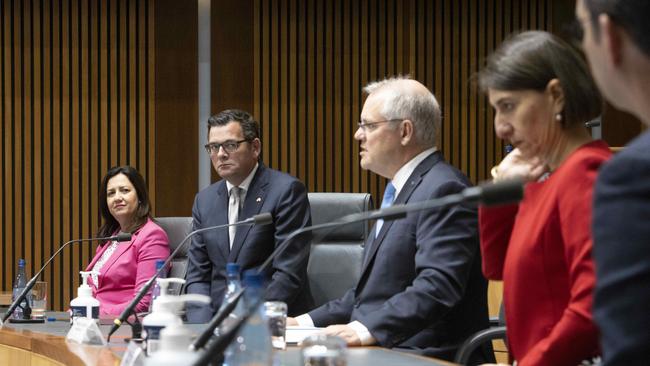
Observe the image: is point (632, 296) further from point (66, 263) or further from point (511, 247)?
point (66, 263)

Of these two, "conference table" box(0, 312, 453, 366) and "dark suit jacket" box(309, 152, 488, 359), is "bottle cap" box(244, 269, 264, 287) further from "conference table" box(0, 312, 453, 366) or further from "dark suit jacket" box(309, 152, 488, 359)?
"dark suit jacket" box(309, 152, 488, 359)

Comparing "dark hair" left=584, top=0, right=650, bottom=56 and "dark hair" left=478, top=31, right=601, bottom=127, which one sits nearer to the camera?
"dark hair" left=584, top=0, right=650, bottom=56

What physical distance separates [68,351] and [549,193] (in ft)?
5.32

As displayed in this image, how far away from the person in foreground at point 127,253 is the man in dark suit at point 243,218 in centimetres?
31

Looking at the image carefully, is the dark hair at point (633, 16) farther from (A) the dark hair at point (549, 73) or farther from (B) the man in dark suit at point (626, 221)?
(A) the dark hair at point (549, 73)

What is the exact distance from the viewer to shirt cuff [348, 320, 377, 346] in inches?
112

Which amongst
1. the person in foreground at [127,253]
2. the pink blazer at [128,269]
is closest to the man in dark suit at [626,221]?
the person in foreground at [127,253]

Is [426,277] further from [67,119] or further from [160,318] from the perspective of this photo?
[67,119]

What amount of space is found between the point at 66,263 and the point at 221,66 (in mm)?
1855

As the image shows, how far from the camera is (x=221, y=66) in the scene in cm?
706

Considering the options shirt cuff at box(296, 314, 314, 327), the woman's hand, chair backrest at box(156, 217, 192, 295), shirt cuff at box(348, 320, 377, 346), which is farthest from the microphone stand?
chair backrest at box(156, 217, 192, 295)

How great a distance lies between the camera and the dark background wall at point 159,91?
6.93 metres

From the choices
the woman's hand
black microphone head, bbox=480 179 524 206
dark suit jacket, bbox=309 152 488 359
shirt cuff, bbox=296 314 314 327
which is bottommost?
shirt cuff, bbox=296 314 314 327

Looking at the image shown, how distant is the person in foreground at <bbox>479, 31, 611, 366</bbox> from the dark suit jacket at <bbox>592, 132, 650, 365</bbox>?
0.89m
